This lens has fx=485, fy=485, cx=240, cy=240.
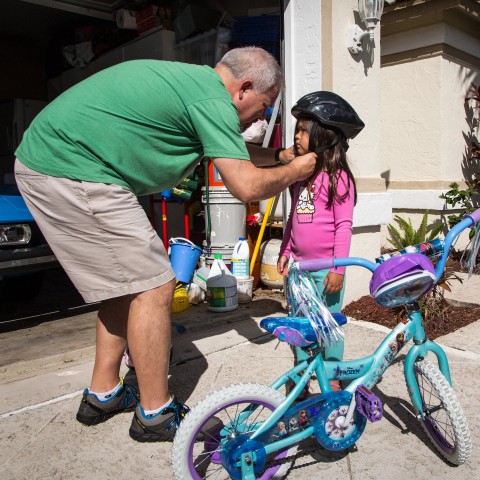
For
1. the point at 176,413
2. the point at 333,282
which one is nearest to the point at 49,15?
the point at 333,282

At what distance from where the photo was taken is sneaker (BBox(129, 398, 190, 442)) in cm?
224

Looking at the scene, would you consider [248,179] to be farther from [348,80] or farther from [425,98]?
[425,98]

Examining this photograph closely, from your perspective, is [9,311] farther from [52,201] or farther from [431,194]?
[431,194]

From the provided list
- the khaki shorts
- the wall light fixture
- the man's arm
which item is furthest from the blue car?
the wall light fixture

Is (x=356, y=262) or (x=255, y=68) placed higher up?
(x=255, y=68)

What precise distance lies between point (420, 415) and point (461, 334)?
1582mm

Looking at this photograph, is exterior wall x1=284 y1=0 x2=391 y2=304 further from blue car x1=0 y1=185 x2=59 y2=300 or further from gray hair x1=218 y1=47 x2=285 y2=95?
blue car x1=0 y1=185 x2=59 y2=300

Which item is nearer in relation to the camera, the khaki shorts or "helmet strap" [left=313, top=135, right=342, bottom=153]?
the khaki shorts

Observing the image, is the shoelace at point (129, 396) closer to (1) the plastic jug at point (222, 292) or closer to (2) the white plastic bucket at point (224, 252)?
(1) the plastic jug at point (222, 292)

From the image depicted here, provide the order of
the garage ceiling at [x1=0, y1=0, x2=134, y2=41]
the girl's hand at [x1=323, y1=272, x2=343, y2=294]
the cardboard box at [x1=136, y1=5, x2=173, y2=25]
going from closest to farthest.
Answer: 1. the girl's hand at [x1=323, y1=272, x2=343, y2=294]
2. the cardboard box at [x1=136, y1=5, x2=173, y2=25]
3. the garage ceiling at [x1=0, y1=0, x2=134, y2=41]

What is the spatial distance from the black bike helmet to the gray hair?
314 millimetres

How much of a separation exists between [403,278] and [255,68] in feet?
3.67

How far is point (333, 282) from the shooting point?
7.93 ft

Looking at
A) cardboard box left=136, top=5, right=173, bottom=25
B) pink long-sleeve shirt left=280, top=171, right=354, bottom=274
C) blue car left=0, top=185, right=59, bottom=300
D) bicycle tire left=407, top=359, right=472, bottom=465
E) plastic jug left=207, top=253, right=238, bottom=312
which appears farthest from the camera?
cardboard box left=136, top=5, right=173, bottom=25
